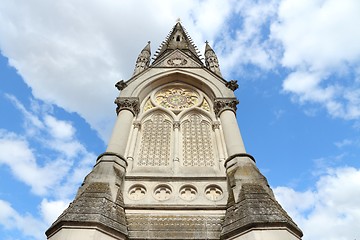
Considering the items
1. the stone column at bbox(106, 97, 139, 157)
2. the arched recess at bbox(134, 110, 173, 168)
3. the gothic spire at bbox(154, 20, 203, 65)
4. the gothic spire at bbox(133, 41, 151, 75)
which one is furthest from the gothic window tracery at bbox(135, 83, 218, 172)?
the gothic spire at bbox(154, 20, 203, 65)

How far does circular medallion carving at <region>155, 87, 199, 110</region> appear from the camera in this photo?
1368 centimetres

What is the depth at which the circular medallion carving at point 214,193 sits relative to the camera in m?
9.17

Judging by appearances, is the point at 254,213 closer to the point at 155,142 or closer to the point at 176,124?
the point at 155,142

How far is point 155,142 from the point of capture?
11.6m

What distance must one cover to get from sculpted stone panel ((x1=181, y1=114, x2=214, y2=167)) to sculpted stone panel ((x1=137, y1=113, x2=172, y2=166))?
0.70 m

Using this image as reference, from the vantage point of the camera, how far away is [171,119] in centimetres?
1276

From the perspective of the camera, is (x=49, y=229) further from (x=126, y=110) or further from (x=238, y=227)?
(x=126, y=110)

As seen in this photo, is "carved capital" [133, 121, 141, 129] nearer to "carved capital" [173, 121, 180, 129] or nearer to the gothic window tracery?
the gothic window tracery

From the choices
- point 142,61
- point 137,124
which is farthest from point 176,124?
point 142,61

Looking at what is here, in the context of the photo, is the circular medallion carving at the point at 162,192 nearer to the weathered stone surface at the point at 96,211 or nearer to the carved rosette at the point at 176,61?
the weathered stone surface at the point at 96,211

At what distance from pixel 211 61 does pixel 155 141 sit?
383 inches

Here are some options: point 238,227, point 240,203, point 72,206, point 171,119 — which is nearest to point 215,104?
point 171,119

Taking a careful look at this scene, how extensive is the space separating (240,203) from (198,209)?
1443mm

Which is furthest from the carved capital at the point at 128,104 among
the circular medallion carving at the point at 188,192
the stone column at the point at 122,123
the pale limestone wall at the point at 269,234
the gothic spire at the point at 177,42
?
the gothic spire at the point at 177,42
